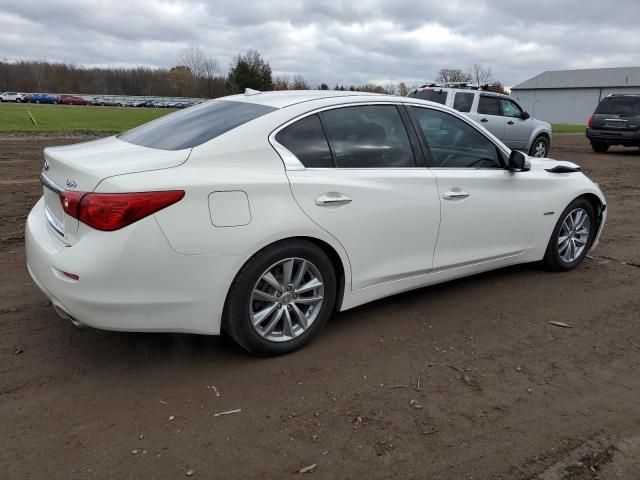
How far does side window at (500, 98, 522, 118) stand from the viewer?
537 inches

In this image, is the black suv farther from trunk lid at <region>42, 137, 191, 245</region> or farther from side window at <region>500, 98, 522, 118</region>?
trunk lid at <region>42, 137, 191, 245</region>

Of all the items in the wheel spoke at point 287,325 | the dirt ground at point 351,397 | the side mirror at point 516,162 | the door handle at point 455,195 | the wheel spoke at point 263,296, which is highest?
the side mirror at point 516,162

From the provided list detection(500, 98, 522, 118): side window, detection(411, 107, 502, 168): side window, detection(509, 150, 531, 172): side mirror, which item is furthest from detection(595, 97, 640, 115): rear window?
detection(411, 107, 502, 168): side window

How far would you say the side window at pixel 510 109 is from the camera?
537 inches

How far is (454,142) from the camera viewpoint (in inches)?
167

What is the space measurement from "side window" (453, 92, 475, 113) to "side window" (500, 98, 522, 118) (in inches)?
47.7

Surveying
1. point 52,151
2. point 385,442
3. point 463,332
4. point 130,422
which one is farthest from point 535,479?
point 52,151

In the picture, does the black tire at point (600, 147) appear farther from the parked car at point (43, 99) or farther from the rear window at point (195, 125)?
the parked car at point (43, 99)

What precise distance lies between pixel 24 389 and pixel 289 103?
91.6 inches

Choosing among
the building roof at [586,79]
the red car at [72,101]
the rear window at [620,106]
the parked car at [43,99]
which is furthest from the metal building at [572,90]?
the parked car at [43,99]

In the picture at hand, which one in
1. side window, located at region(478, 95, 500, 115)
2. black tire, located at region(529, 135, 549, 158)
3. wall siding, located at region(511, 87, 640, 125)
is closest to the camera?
side window, located at region(478, 95, 500, 115)

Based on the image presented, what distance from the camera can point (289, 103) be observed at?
3.61 meters

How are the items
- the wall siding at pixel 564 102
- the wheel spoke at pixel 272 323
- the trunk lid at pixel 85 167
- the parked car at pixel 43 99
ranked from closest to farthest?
the trunk lid at pixel 85 167, the wheel spoke at pixel 272 323, the wall siding at pixel 564 102, the parked car at pixel 43 99

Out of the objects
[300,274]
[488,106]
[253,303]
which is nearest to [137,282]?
[253,303]
